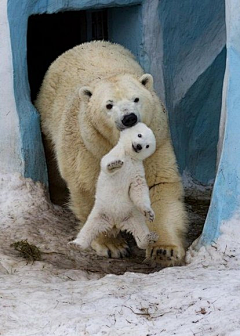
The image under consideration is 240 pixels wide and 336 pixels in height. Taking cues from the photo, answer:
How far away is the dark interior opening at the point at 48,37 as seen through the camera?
26.6ft

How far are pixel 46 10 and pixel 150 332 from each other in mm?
3177

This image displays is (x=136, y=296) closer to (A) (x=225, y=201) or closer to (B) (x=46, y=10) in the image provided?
(A) (x=225, y=201)

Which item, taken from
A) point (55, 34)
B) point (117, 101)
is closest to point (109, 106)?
point (117, 101)

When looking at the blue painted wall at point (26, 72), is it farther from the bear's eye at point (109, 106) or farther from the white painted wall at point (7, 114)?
the bear's eye at point (109, 106)

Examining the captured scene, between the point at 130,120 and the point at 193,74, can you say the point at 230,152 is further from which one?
the point at 193,74

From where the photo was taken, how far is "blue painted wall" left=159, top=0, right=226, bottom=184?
675cm

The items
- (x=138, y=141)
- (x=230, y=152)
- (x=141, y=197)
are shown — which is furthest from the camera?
(x=230, y=152)

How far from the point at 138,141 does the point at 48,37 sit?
4.44 m

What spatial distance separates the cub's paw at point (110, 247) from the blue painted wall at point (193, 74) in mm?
1626

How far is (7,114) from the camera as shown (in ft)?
19.9

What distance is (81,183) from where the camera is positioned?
5.70 meters

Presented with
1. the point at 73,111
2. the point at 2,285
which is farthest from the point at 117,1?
the point at 2,285

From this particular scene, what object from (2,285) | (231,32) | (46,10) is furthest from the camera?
(46,10)

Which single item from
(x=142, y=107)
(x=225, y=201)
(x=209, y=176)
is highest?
(x=142, y=107)
